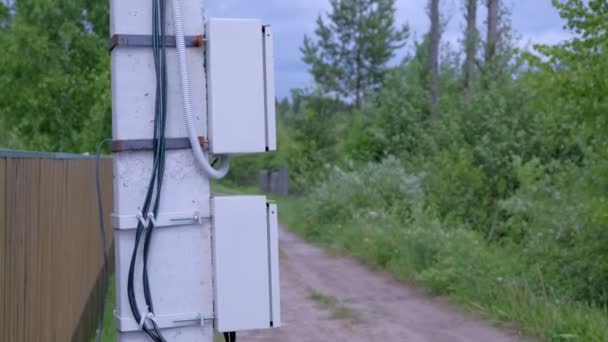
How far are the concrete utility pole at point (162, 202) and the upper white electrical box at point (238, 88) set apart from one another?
8cm

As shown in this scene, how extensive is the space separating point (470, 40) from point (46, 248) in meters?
26.3

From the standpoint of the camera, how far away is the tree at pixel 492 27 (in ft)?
93.0

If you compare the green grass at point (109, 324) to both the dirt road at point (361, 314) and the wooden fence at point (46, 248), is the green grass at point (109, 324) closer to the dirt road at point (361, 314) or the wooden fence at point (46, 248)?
the wooden fence at point (46, 248)

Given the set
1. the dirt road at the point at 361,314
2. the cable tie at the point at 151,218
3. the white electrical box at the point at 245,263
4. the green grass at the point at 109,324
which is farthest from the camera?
the dirt road at the point at 361,314

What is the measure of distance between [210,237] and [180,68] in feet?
2.22

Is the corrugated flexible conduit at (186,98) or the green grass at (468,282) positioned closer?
the corrugated flexible conduit at (186,98)

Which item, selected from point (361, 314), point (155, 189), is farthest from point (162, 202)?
point (361, 314)

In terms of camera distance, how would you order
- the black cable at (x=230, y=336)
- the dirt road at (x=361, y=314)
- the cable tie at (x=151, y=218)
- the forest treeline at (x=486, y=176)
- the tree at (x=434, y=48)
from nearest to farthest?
the cable tie at (x=151, y=218), the black cable at (x=230, y=336), the dirt road at (x=361, y=314), the forest treeline at (x=486, y=176), the tree at (x=434, y=48)

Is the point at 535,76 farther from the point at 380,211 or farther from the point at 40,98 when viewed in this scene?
the point at 40,98

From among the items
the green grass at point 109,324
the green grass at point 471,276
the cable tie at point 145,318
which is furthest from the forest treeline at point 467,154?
the cable tie at point 145,318

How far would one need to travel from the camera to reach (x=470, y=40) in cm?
3033

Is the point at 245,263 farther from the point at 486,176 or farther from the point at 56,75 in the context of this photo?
the point at 486,176

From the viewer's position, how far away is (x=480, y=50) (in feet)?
102

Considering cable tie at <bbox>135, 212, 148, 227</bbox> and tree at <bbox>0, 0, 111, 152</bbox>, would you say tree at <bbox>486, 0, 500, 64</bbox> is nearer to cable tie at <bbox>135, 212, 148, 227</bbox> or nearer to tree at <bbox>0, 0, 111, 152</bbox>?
tree at <bbox>0, 0, 111, 152</bbox>
